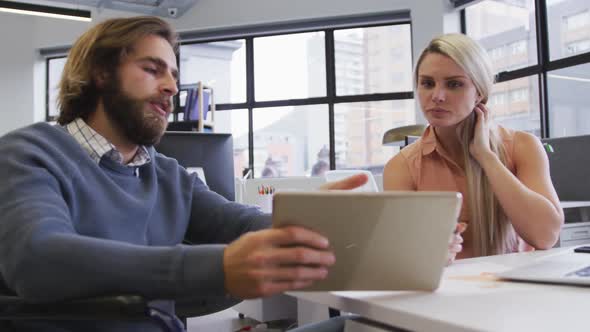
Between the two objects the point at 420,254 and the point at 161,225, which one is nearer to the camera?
the point at 420,254

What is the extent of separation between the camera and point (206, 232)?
4.29 feet

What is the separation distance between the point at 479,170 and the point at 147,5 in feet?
19.1

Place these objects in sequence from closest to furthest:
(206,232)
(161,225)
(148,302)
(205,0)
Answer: (148,302)
(161,225)
(206,232)
(205,0)

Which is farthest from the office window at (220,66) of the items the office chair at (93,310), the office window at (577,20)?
the office chair at (93,310)

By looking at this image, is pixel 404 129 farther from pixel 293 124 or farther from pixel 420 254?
pixel 293 124

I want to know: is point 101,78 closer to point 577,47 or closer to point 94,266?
point 94,266

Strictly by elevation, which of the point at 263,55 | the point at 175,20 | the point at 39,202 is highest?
the point at 175,20

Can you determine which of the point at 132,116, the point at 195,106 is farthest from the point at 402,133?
the point at 195,106

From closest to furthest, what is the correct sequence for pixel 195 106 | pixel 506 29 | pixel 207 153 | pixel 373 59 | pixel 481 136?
pixel 481 136 < pixel 207 153 < pixel 195 106 < pixel 506 29 < pixel 373 59

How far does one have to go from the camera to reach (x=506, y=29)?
527cm

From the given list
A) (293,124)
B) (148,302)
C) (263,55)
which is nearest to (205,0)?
(263,55)

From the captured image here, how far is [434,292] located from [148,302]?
41cm

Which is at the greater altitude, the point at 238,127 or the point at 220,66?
the point at 220,66

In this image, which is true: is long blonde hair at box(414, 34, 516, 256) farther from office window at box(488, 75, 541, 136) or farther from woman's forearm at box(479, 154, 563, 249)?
office window at box(488, 75, 541, 136)
